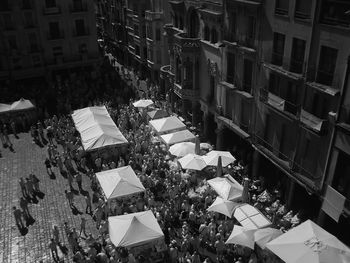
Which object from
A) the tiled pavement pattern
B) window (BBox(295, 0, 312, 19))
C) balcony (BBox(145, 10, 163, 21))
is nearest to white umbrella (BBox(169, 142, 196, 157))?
the tiled pavement pattern

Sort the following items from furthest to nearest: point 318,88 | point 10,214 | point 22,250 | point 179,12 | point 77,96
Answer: point 77,96
point 179,12
point 10,214
point 22,250
point 318,88

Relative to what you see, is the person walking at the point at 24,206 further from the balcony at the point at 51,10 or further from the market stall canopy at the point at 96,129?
the balcony at the point at 51,10

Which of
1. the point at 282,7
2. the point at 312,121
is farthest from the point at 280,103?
the point at 282,7

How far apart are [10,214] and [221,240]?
14273mm

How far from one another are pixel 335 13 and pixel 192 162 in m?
13.1

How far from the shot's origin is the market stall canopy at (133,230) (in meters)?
18.6

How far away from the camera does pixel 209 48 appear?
3045 cm

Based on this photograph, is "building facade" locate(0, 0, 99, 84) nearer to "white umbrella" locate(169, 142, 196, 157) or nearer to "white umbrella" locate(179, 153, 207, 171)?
"white umbrella" locate(169, 142, 196, 157)

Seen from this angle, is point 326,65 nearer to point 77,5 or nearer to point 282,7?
point 282,7

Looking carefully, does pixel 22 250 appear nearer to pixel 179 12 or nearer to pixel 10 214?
pixel 10 214

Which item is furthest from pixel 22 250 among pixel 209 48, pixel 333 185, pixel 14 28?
pixel 14 28

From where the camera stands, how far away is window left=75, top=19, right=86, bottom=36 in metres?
47.7

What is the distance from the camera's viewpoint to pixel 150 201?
73.7 feet

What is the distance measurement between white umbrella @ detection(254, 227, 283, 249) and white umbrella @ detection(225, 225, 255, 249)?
299 mm
